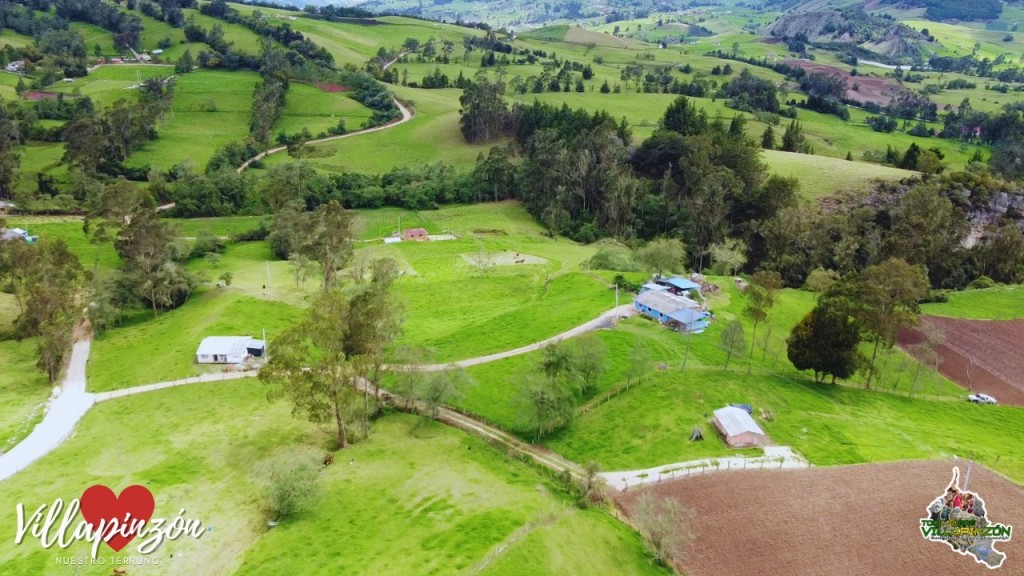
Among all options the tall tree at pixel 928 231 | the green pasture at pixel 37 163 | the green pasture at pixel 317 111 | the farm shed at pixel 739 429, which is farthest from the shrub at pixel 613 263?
the green pasture at pixel 37 163

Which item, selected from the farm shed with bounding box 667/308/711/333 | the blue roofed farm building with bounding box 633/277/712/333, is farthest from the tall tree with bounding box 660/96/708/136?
the farm shed with bounding box 667/308/711/333

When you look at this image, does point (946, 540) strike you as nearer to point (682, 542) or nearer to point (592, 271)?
point (682, 542)

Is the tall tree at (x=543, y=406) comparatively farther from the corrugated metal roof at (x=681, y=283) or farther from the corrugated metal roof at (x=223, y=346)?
the corrugated metal roof at (x=223, y=346)

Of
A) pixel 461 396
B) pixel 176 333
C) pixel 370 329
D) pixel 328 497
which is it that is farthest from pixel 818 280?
pixel 176 333

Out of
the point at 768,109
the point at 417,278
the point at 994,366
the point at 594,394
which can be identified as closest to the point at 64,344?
the point at 417,278

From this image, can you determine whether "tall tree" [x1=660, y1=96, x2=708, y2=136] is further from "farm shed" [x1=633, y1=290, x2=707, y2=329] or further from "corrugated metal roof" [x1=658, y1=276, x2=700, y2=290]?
"farm shed" [x1=633, y1=290, x2=707, y2=329]

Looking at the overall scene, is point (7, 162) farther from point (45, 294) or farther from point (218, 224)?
point (45, 294)

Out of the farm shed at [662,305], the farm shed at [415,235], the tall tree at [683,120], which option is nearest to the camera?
the farm shed at [662,305]
